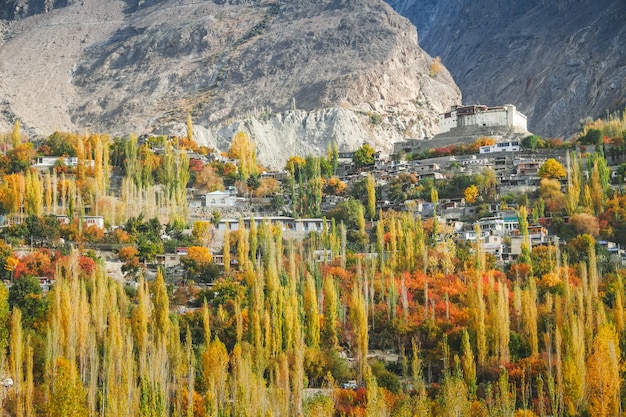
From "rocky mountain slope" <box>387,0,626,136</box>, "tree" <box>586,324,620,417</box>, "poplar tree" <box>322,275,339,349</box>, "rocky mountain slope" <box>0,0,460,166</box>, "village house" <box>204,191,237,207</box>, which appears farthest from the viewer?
"rocky mountain slope" <box>387,0,626,136</box>

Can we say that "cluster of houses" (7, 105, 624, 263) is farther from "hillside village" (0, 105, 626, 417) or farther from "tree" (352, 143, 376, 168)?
"tree" (352, 143, 376, 168)

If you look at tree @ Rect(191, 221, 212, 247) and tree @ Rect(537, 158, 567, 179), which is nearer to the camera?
tree @ Rect(191, 221, 212, 247)

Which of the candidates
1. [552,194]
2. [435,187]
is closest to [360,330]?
[552,194]

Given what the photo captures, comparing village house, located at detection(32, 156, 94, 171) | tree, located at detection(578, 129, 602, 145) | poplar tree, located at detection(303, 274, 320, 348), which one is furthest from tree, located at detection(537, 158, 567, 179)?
village house, located at detection(32, 156, 94, 171)

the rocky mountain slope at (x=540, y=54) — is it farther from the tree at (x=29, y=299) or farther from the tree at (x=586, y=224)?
the tree at (x=29, y=299)

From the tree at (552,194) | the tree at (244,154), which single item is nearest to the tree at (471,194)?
the tree at (552,194)

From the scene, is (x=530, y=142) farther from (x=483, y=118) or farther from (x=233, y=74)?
(x=233, y=74)
